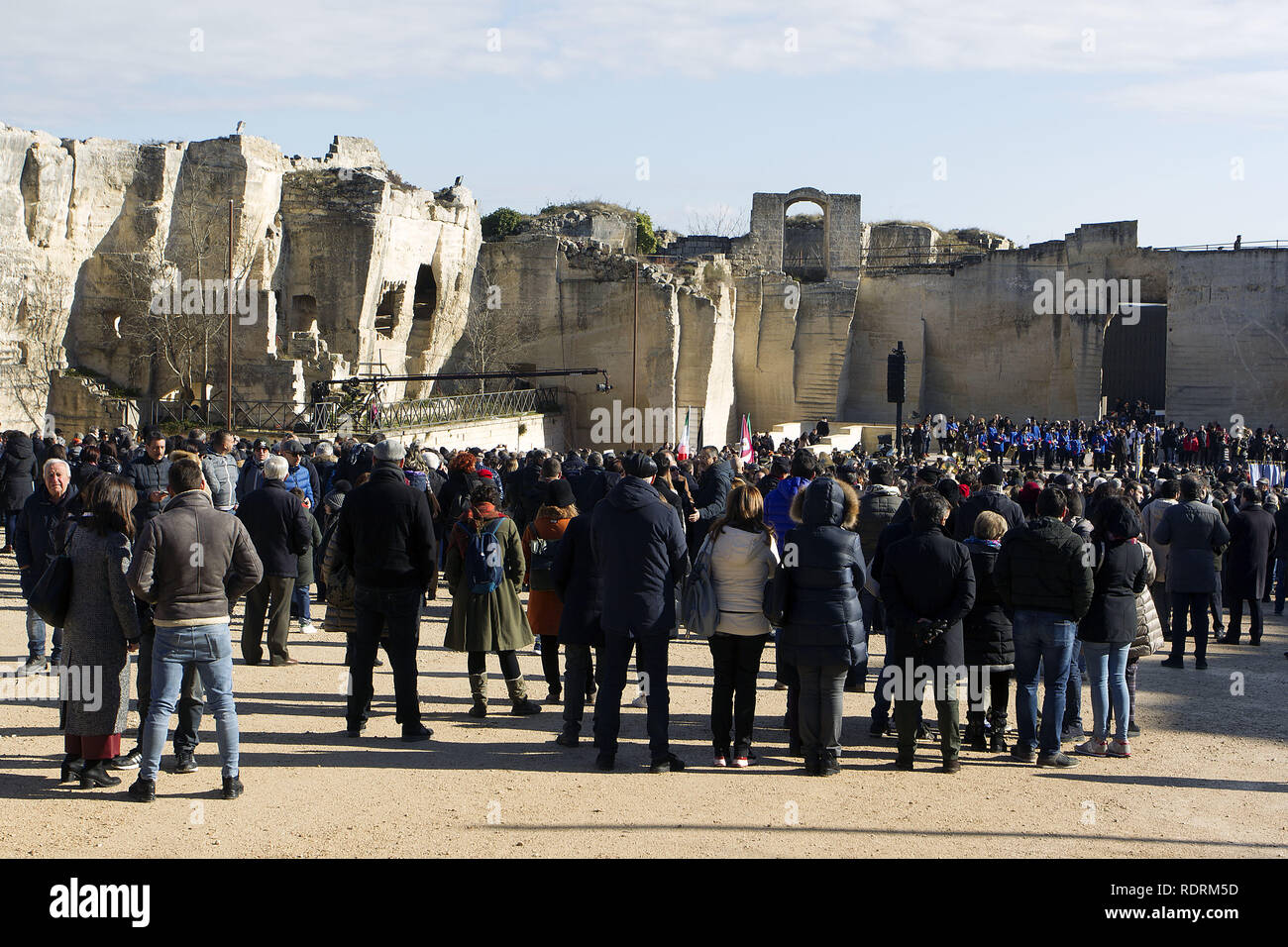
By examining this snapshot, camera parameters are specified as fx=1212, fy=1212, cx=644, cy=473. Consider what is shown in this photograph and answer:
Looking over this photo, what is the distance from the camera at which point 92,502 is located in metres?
6.21

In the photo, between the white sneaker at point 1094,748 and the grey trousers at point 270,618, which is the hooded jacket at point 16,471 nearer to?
the grey trousers at point 270,618

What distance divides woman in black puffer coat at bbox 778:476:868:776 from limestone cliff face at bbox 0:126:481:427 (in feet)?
67.3

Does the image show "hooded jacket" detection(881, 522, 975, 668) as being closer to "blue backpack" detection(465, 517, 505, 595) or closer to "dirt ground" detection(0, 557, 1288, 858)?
"dirt ground" detection(0, 557, 1288, 858)

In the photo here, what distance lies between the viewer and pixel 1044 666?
22.8 feet

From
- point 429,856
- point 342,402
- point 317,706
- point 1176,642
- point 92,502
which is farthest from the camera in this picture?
point 342,402

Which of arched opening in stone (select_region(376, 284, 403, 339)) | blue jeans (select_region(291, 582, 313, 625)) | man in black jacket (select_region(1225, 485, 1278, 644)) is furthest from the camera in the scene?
arched opening in stone (select_region(376, 284, 403, 339))

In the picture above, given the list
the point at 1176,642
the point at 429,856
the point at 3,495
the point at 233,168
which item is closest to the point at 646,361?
the point at 233,168

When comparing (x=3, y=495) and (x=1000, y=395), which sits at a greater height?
(x=1000, y=395)

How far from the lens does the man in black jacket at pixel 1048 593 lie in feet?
22.8

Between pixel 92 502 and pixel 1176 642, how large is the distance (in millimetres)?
8742

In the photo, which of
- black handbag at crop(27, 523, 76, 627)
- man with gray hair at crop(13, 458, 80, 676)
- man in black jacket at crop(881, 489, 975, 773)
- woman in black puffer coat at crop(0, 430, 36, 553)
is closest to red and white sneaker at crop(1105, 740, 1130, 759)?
man in black jacket at crop(881, 489, 975, 773)

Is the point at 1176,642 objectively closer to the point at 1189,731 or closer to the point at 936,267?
the point at 1189,731

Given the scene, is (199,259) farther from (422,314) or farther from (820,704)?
(820,704)

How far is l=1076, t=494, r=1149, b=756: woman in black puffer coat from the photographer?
7273mm
